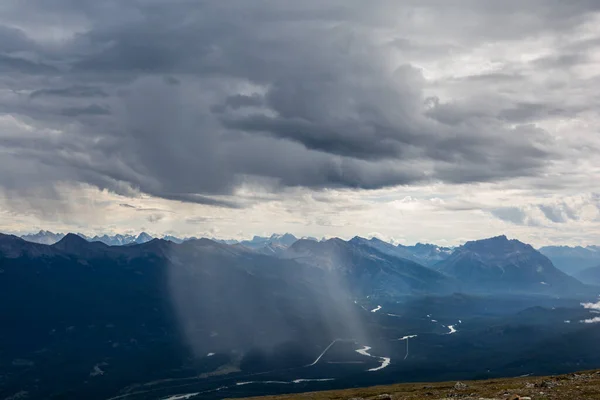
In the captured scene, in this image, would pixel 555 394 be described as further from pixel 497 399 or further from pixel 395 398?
pixel 395 398

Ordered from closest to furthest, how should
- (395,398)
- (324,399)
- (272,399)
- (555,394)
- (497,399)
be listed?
(497,399) < (555,394) < (395,398) < (324,399) < (272,399)

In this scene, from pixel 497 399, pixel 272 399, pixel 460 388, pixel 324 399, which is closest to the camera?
pixel 497 399

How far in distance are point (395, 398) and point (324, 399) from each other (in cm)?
6815

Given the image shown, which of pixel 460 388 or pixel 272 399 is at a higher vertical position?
pixel 460 388

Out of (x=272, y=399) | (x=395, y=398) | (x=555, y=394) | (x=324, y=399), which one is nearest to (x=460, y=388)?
(x=395, y=398)

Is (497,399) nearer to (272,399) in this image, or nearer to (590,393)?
(590,393)

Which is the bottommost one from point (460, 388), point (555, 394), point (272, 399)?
point (272, 399)

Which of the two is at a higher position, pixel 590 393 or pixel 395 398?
pixel 590 393

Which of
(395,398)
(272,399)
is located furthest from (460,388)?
(272,399)

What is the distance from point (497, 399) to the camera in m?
71.0

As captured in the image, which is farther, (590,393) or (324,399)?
(324,399)

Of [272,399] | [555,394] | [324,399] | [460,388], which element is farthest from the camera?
[272,399]

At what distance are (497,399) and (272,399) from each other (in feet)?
442

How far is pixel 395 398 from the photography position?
103m
